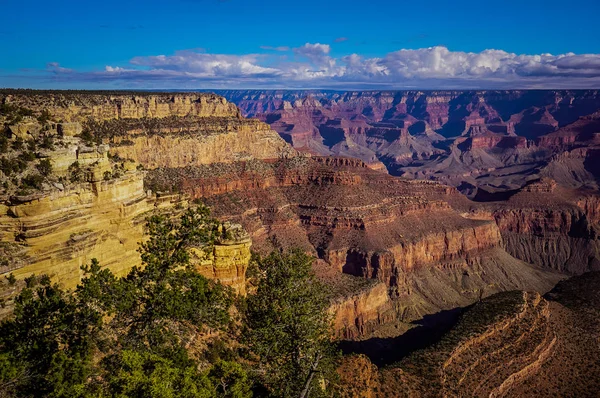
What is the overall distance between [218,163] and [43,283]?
6662 centimetres

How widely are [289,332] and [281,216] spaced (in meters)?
60.9

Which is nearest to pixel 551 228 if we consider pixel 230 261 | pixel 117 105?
pixel 117 105

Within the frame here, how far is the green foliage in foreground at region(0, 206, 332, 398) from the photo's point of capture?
19.0 m

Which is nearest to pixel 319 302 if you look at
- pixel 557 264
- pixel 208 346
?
pixel 208 346

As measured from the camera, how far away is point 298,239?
8425 centimetres

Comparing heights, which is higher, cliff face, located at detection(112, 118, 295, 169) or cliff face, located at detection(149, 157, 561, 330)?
cliff face, located at detection(112, 118, 295, 169)

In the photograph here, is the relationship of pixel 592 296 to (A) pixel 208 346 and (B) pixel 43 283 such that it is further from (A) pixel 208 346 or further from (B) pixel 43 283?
(B) pixel 43 283

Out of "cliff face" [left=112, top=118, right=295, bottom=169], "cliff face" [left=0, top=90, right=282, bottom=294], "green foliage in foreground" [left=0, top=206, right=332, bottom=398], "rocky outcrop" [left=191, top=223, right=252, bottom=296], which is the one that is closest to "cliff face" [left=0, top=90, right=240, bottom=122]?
"cliff face" [left=112, top=118, right=295, bottom=169]

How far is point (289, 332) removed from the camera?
2589 cm

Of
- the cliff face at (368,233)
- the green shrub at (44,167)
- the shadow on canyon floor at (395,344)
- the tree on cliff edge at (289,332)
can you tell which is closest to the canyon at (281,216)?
the green shrub at (44,167)

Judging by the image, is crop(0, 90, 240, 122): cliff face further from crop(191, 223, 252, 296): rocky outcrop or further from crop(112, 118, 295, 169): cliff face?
crop(191, 223, 252, 296): rocky outcrop

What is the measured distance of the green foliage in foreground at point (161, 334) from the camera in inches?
748

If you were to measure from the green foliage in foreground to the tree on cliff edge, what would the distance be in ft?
0.19

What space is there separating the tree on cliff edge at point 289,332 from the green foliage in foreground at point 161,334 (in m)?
0.06
